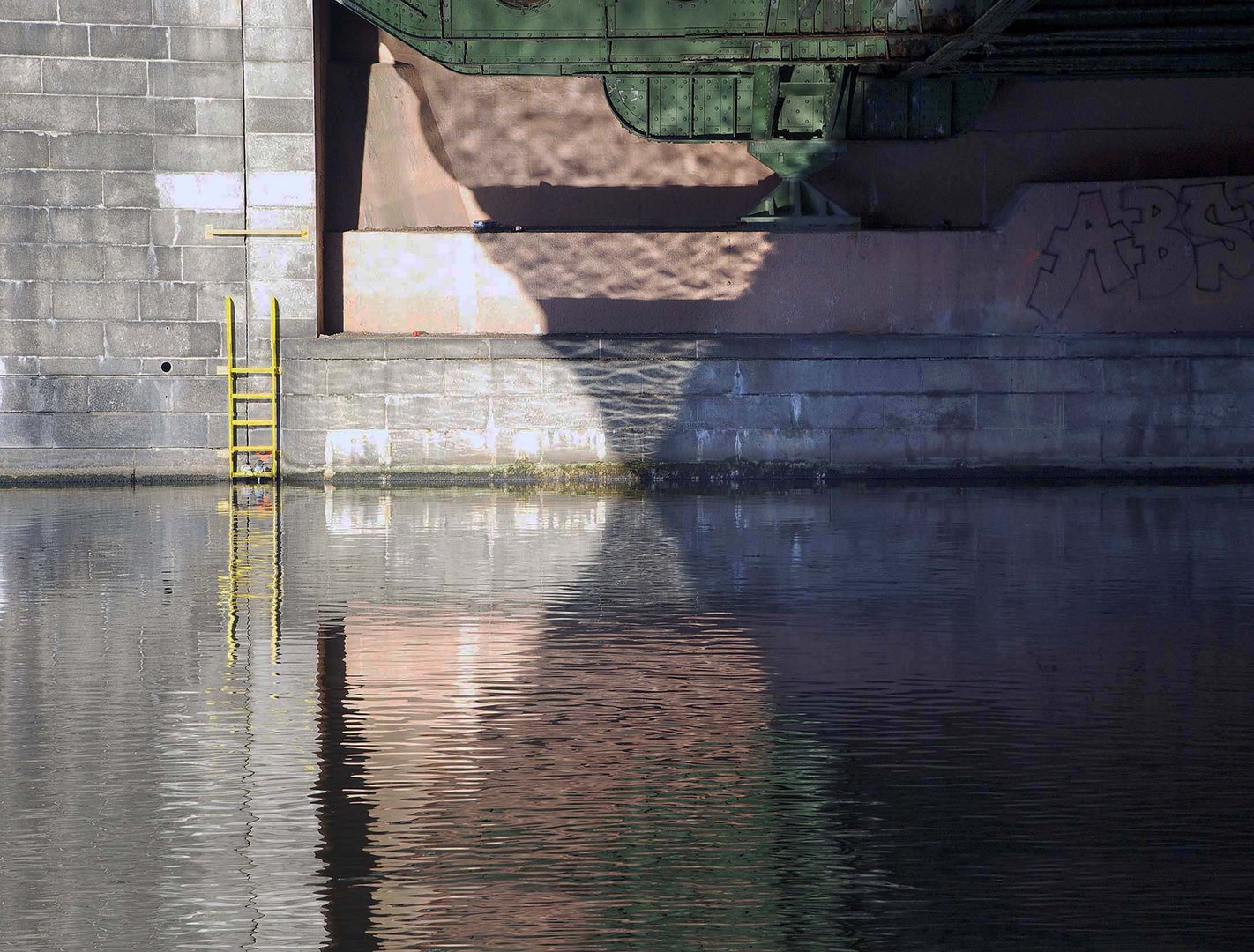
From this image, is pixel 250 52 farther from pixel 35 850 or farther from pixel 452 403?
A: pixel 35 850

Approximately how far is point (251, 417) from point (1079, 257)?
32.3 ft

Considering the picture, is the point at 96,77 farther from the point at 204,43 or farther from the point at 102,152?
the point at 204,43

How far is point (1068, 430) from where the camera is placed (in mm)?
19234

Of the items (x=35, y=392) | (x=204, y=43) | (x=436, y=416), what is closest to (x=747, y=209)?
(x=436, y=416)

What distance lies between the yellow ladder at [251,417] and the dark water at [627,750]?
6.86m

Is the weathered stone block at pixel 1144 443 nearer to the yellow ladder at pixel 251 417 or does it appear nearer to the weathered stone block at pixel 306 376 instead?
the weathered stone block at pixel 306 376

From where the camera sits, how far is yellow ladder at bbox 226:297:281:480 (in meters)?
18.8

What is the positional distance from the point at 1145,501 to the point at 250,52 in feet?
35.9

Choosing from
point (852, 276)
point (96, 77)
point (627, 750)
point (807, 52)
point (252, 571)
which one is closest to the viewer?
point (627, 750)

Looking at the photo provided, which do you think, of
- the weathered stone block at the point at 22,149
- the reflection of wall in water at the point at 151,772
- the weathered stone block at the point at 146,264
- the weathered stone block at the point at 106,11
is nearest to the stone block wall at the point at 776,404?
the weathered stone block at the point at 146,264

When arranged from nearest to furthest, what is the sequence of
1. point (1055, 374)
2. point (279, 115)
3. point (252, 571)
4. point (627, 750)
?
point (627, 750), point (252, 571), point (279, 115), point (1055, 374)

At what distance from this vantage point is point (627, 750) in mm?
6074

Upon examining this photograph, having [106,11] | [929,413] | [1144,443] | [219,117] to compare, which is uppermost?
[106,11]

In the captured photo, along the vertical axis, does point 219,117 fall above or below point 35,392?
above
